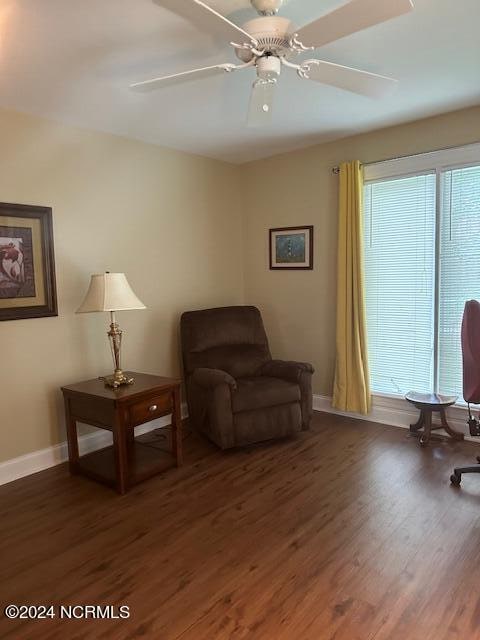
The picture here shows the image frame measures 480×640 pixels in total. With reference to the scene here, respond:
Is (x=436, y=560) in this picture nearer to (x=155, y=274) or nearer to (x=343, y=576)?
(x=343, y=576)

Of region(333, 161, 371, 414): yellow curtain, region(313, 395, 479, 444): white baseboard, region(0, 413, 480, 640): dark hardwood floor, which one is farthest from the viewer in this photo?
region(333, 161, 371, 414): yellow curtain

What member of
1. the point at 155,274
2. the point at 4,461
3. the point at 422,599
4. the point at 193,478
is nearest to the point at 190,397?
the point at 193,478

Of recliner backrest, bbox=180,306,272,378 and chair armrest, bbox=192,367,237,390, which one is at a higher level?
recliner backrest, bbox=180,306,272,378

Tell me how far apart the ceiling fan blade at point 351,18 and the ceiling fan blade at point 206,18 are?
238 millimetres

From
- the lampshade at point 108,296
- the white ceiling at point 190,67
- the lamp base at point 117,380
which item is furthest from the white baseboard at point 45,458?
the white ceiling at point 190,67

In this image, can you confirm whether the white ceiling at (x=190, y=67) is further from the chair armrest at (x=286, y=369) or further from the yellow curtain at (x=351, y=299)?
the chair armrest at (x=286, y=369)

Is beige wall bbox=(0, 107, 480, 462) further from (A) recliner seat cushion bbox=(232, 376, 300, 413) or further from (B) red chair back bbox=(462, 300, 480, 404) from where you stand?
(B) red chair back bbox=(462, 300, 480, 404)

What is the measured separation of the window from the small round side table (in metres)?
0.18

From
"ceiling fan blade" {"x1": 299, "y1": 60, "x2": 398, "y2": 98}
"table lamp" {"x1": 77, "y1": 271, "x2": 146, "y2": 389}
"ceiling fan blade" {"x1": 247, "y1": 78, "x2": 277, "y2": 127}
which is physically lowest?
"table lamp" {"x1": 77, "y1": 271, "x2": 146, "y2": 389}

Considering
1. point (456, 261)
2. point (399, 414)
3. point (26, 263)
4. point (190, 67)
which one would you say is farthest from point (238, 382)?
point (190, 67)

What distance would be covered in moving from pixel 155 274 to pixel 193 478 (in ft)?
5.84

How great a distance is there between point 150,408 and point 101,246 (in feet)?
4.49

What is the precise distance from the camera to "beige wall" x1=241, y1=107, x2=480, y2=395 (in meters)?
3.85

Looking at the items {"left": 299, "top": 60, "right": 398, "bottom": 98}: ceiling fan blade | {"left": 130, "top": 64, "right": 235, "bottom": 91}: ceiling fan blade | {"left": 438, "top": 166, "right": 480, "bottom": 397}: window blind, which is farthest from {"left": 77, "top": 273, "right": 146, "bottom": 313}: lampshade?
{"left": 438, "top": 166, "right": 480, "bottom": 397}: window blind
